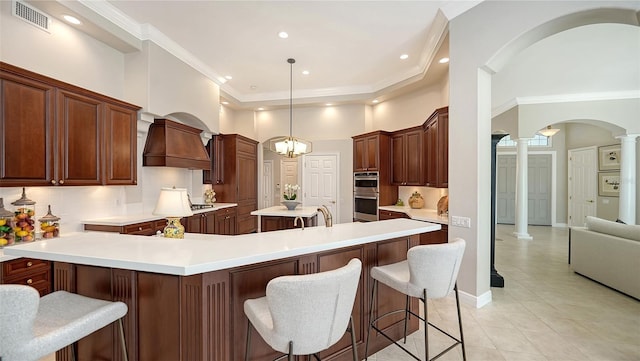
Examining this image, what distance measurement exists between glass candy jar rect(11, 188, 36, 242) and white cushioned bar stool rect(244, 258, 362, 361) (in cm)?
276

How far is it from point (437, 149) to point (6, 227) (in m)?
5.15

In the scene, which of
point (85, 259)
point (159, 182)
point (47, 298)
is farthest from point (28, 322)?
point (159, 182)

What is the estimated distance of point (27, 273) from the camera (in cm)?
245

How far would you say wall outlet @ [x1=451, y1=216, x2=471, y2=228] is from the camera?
3.21 meters

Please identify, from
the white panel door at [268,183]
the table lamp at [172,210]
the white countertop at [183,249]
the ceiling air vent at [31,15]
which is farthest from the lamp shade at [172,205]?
the white panel door at [268,183]

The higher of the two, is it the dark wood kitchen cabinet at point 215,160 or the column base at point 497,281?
the dark wood kitchen cabinet at point 215,160

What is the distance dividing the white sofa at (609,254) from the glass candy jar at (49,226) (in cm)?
655

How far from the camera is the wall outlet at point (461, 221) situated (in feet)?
10.5

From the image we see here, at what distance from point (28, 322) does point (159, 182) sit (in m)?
3.81

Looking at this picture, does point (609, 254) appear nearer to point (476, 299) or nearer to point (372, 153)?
point (476, 299)

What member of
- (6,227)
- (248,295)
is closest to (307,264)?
(248,295)

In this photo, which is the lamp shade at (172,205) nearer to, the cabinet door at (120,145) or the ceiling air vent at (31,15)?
the cabinet door at (120,145)

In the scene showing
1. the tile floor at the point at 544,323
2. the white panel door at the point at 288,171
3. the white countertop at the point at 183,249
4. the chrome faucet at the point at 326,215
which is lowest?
the tile floor at the point at 544,323

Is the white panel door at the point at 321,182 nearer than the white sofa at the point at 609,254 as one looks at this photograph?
No
